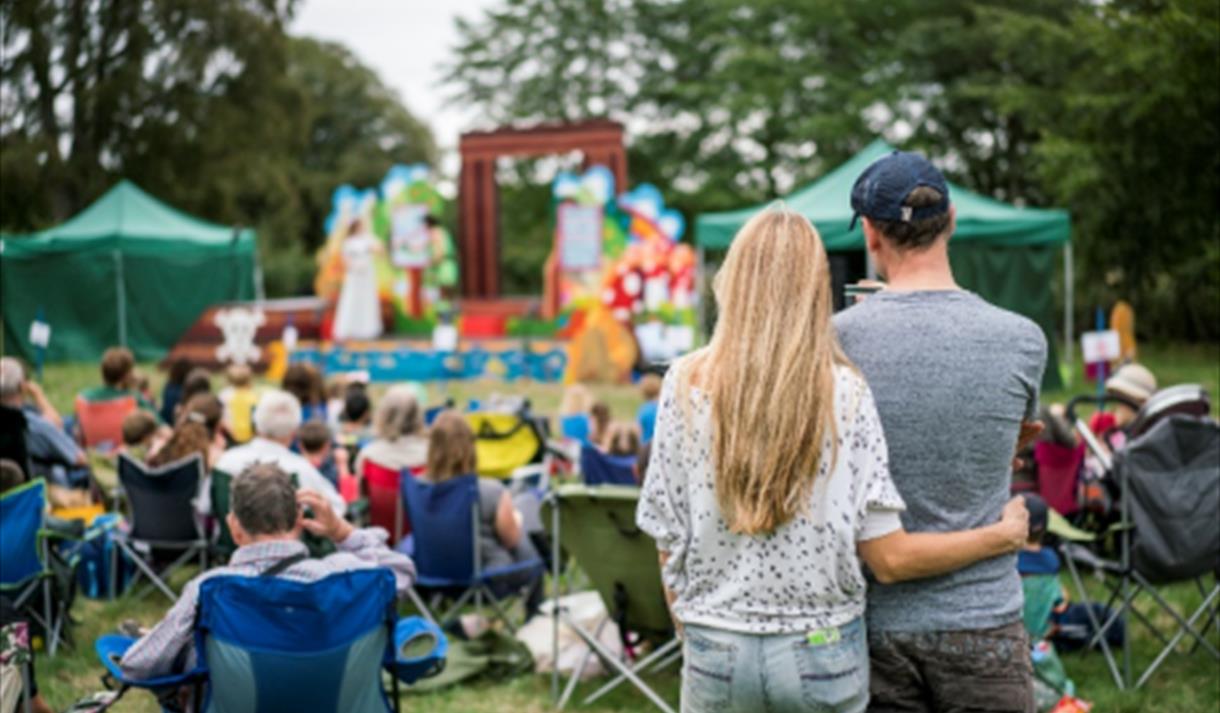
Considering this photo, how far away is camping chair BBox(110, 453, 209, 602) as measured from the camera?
566cm

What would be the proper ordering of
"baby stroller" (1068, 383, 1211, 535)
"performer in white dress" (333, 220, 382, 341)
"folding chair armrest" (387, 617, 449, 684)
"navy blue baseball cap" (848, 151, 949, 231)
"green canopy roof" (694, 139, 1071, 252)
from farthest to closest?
1. "performer in white dress" (333, 220, 382, 341)
2. "green canopy roof" (694, 139, 1071, 252)
3. "baby stroller" (1068, 383, 1211, 535)
4. "folding chair armrest" (387, 617, 449, 684)
5. "navy blue baseball cap" (848, 151, 949, 231)

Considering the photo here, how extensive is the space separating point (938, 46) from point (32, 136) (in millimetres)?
22518

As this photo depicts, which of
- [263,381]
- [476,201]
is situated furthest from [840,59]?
[263,381]

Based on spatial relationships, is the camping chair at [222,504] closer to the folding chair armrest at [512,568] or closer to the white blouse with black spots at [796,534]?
the folding chair armrest at [512,568]

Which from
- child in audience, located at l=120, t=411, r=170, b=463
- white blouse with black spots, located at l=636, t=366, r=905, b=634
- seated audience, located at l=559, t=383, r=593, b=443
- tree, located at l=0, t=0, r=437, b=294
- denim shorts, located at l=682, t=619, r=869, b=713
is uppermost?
tree, located at l=0, t=0, r=437, b=294

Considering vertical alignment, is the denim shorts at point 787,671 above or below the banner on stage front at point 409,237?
below

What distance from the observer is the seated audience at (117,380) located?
25.1ft

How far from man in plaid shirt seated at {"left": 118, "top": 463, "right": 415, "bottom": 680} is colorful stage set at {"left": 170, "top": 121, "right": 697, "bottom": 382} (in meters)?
10.8

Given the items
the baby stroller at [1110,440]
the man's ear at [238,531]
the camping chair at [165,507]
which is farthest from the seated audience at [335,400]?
the man's ear at [238,531]

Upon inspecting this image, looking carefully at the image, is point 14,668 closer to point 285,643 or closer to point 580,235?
point 285,643

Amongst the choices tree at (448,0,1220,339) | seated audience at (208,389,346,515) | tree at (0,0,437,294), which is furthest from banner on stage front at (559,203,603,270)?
seated audience at (208,389,346,515)

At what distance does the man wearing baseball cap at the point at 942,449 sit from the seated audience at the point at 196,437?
4365mm

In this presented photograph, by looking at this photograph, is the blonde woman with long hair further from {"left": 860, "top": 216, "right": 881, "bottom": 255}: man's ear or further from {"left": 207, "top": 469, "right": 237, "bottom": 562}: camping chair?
{"left": 207, "top": 469, "right": 237, "bottom": 562}: camping chair

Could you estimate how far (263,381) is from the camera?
17109 millimetres
